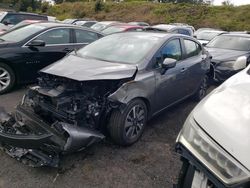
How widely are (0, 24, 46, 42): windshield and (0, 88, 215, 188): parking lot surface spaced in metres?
3.33

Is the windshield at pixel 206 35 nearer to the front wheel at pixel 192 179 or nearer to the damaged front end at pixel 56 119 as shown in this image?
the damaged front end at pixel 56 119

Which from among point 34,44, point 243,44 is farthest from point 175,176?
point 243,44

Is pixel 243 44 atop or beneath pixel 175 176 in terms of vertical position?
atop

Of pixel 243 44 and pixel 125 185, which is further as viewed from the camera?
pixel 243 44

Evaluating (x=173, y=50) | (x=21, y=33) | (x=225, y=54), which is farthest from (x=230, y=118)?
(x=225, y=54)

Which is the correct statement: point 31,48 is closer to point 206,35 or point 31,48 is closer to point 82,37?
point 82,37

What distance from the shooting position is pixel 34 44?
608 centimetres

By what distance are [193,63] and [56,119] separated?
9.59 feet

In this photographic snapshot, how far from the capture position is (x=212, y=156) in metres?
1.88

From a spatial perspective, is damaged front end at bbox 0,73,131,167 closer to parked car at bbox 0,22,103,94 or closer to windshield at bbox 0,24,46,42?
parked car at bbox 0,22,103,94

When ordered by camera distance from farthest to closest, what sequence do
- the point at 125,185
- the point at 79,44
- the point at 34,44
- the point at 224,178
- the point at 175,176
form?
the point at 79,44, the point at 34,44, the point at 175,176, the point at 125,185, the point at 224,178

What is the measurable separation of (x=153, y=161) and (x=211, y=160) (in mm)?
1965

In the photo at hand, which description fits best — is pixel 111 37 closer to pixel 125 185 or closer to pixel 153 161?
pixel 153 161

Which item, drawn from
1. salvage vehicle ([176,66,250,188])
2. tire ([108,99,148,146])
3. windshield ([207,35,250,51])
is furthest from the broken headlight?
windshield ([207,35,250,51])
